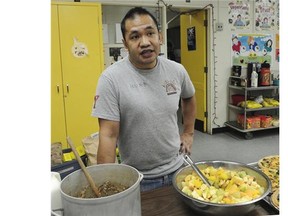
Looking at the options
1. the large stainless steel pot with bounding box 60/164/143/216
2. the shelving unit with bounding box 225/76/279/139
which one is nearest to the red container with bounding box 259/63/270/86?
the shelving unit with bounding box 225/76/279/139

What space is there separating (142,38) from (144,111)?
0.29 metres

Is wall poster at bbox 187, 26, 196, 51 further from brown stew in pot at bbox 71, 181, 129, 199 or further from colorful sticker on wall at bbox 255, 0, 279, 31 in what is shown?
brown stew in pot at bbox 71, 181, 129, 199

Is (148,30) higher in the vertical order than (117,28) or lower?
lower

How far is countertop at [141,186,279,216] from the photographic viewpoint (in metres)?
0.82

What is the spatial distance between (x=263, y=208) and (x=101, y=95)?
69cm

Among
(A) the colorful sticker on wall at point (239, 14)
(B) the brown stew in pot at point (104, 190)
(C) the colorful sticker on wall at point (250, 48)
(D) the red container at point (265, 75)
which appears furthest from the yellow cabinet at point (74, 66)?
(D) the red container at point (265, 75)

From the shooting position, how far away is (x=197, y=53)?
160 inches

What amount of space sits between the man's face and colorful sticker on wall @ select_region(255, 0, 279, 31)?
3.32 metres

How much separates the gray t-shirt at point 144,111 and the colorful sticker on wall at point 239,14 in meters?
2.99
